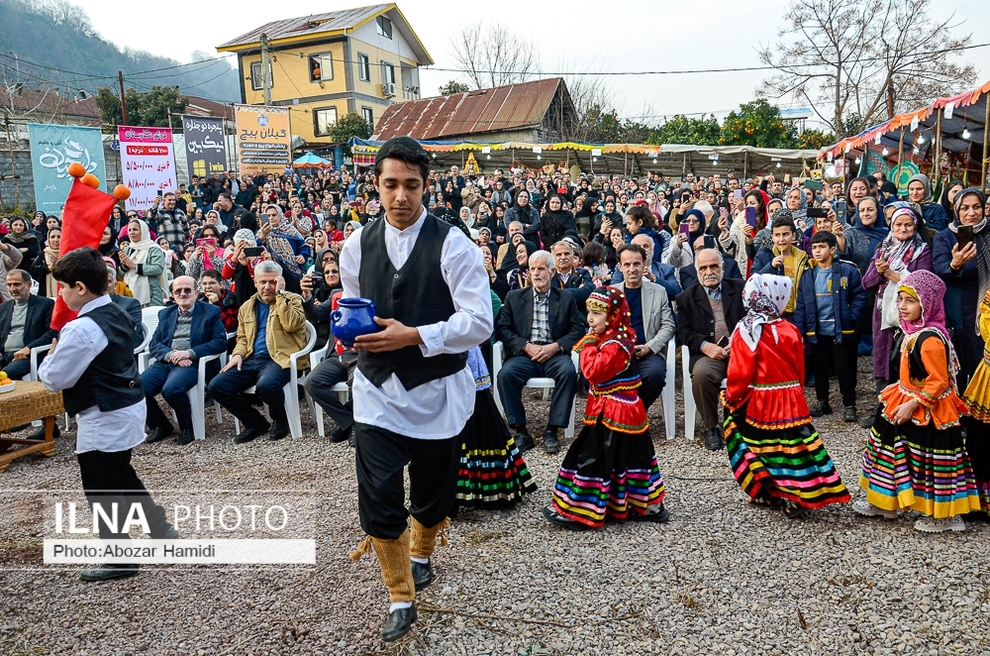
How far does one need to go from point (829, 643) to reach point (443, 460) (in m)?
1.67

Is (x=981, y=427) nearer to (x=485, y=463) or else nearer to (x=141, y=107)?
(x=485, y=463)

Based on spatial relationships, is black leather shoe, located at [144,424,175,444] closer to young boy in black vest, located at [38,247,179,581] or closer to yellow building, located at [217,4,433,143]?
young boy in black vest, located at [38,247,179,581]

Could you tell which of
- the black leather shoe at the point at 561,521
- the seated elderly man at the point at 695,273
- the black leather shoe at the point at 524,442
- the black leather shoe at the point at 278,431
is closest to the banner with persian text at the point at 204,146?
the black leather shoe at the point at 278,431

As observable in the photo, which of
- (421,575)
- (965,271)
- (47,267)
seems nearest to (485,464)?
(421,575)

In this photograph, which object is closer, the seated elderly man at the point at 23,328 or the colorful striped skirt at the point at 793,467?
the colorful striped skirt at the point at 793,467

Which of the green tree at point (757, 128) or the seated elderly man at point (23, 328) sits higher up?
the green tree at point (757, 128)

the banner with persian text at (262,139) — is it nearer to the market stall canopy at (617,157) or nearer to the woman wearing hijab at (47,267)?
the market stall canopy at (617,157)

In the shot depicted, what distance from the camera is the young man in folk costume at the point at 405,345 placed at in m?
2.72

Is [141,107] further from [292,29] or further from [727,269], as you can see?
[727,269]

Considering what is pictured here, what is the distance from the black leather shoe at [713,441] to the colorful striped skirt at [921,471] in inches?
56.8

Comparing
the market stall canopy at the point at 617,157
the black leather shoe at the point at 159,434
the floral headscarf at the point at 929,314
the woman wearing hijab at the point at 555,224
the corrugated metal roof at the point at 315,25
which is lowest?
the black leather shoe at the point at 159,434

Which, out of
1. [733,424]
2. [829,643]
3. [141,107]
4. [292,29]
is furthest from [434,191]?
[292,29]

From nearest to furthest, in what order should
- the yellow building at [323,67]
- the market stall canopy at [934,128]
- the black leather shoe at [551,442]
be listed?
the black leather shoe at [551,442]
the market stall canopy at [934,128]
the yellow building at [323,67]

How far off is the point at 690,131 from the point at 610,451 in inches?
1014
